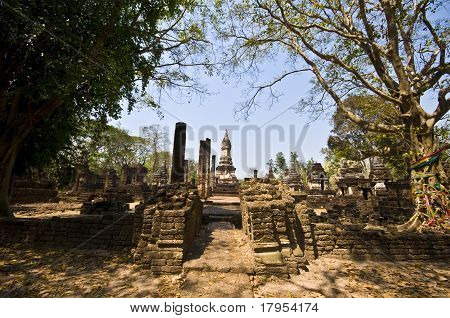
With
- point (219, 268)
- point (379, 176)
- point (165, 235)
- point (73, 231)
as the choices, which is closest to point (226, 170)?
point (379, 176)

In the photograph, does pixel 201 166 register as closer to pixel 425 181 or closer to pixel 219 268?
pixel 425 181

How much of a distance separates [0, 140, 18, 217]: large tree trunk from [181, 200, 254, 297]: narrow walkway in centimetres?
620

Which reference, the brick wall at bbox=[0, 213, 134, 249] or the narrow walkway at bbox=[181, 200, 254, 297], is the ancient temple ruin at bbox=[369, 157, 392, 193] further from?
Result: the brick wall at bbox=[0, 213, 134, 249]

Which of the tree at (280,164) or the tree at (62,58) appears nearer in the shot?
the tree at (62,58)

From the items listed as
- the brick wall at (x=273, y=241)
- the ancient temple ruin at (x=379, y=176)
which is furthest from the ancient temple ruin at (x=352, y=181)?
the brick wall at (x=273, y=241)

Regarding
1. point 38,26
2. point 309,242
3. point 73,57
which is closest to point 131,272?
point 309,242

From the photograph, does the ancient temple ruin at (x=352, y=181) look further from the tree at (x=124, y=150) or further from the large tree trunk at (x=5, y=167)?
the tree at (x=124, y=150)

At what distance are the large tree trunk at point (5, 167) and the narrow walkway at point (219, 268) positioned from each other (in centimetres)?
620

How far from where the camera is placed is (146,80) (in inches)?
352

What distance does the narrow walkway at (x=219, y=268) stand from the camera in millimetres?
3588

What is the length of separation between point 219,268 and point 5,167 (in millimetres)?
7731

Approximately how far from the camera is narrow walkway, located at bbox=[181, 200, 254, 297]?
11.8 ft

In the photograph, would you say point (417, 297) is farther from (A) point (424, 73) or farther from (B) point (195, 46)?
(B) point (195, 46)

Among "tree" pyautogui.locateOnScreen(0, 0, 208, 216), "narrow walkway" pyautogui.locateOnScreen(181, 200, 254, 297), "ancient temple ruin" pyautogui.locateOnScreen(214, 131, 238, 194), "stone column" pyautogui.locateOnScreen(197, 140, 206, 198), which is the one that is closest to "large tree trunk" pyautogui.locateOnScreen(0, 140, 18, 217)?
"tree" pyautogui.locateOnScreen(0, 0, 208, 216)
